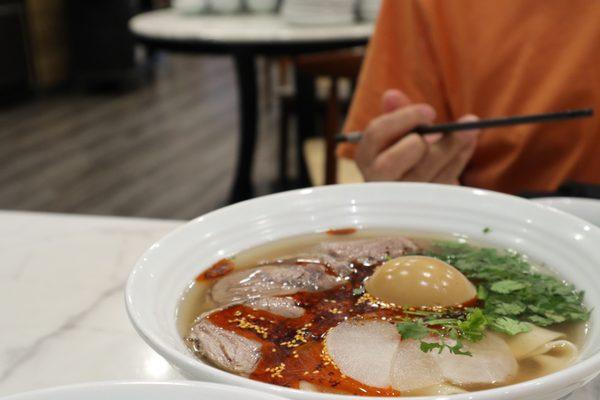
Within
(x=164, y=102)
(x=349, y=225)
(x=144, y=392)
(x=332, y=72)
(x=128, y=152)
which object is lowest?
(x=164, y=102)

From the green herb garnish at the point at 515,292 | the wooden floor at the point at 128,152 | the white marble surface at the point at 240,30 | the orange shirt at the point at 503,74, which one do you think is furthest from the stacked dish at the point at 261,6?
the green herb garnish at the point at 515,292

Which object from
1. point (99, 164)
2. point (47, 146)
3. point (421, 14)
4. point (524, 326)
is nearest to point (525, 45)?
point (421, 14)

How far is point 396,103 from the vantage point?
132 centimetres

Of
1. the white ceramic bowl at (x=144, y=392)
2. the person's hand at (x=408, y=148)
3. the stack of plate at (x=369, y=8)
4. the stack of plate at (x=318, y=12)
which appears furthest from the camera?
the stack of plate at (x=369, y=8)

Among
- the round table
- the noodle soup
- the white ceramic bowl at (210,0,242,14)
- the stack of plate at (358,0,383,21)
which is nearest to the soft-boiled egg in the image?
the noodle soup

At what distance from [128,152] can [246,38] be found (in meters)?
2.41

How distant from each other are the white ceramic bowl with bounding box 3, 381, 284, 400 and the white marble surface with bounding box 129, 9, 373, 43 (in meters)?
2.60

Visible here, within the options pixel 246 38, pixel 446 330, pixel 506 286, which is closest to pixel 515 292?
pixel 506 286

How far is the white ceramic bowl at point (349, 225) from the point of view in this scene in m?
0.57

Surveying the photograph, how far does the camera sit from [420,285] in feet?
2.18

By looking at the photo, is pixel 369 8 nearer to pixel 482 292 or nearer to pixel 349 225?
pixel 349 225

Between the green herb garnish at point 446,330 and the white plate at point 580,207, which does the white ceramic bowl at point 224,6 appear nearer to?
the white plate at point 580,207

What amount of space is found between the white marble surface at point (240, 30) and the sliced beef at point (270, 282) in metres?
2.28

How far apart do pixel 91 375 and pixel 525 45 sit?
112 centimetres
